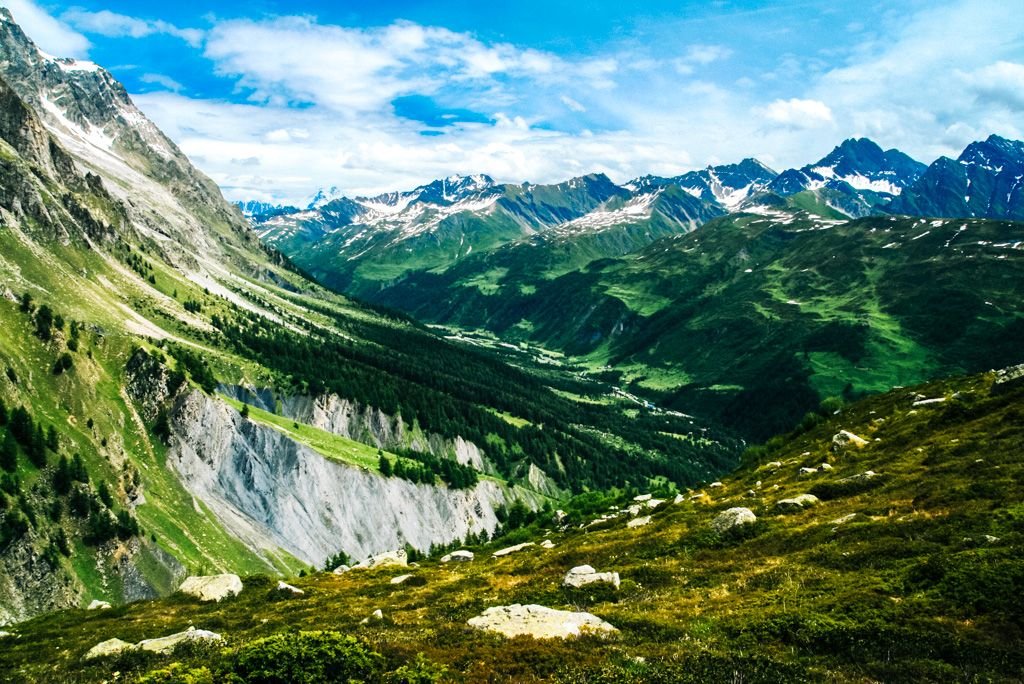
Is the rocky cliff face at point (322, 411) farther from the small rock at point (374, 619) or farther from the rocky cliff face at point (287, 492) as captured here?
the small rock at point (374, 619)

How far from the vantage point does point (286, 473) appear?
135 metres

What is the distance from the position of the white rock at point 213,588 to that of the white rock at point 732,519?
41648 millimetres

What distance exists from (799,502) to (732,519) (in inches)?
234

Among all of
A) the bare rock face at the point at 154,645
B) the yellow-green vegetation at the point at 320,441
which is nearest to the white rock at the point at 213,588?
the bare rock face at the point at 154,645

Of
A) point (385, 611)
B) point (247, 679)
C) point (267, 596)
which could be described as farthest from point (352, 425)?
point (247, 679)

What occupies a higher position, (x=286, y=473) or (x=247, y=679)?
(x=247, y=679)

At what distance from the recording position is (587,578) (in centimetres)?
3488

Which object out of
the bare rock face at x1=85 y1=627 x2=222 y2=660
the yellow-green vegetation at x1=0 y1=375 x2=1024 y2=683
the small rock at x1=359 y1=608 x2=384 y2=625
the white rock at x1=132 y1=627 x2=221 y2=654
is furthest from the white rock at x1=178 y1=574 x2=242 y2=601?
the small rock at x1=359 y1=608 x2=384 y2=625

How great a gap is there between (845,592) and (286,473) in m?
129

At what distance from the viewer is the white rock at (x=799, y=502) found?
42000 millimetres

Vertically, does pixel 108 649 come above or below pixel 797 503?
above

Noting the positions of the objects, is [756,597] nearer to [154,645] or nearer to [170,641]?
[170,641]

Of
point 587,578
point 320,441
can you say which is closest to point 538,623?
point 587,578

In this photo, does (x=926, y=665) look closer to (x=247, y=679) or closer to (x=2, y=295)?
(x=247, y=679)
